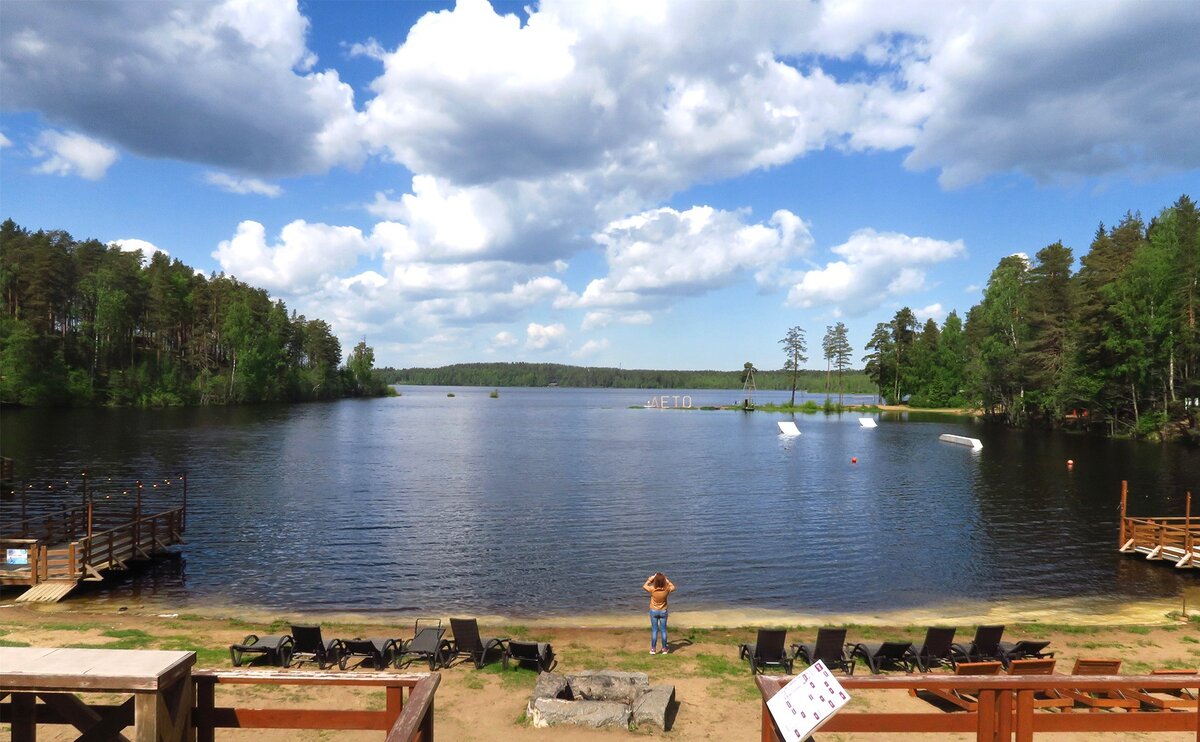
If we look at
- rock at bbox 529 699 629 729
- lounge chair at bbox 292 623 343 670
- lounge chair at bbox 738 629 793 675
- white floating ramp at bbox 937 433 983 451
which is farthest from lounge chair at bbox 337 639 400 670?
white floating ramp at bbox 937 433 983 451

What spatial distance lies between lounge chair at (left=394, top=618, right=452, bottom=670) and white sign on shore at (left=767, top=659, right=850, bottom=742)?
11501mm

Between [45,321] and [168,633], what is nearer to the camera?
[168,633]

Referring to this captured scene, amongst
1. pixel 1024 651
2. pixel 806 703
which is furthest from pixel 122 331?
pixel 806 703

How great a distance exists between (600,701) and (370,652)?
232 inches

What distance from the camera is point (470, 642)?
1516cm

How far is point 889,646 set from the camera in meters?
14.9

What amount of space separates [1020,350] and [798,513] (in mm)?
68216

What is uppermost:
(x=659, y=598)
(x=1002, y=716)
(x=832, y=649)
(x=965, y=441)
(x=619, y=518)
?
(x=1002, y=716)

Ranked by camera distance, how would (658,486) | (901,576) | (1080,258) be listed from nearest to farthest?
(901,576) < (658,486) < (1080,258)

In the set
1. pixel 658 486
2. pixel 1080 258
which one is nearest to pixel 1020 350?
pixel 1080 258

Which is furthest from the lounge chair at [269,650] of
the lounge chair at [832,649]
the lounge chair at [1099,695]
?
the lounge chair at [1099,695]

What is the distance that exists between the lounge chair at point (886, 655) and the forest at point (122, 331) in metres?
105

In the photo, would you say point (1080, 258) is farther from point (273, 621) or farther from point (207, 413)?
point (207, 413)

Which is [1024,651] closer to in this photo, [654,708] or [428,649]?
[654,708]
